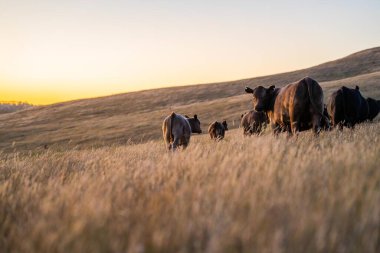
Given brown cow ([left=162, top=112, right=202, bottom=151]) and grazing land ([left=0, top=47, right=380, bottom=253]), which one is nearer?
grazing land ([left=0, top=47, right=380, bottom=253])

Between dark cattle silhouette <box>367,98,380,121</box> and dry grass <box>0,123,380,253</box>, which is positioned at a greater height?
dry grass <box>0,123,380,253</box>

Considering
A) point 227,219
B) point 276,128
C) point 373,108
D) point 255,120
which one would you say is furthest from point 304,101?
point 373,108

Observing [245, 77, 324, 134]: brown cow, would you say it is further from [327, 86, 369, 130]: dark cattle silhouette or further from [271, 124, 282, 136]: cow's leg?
[327, 86, 369, 130]: dark cattle silhouette

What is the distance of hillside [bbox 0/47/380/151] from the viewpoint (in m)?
48.8

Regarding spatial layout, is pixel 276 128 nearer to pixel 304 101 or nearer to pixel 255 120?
pixel 304 101

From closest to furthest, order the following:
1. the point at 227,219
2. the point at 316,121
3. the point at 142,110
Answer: the point at 227,219 < the point at 316,121 < the point at 142,110

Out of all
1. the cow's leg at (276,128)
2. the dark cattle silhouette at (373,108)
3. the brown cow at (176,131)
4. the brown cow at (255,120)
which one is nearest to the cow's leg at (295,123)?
the cow's leg at (276,128)

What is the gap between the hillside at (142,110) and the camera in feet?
160

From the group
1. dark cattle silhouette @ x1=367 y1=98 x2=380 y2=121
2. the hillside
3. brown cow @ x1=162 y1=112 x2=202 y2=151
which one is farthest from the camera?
the hillside

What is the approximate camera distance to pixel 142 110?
72438 mm

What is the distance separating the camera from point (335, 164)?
4.49 meters

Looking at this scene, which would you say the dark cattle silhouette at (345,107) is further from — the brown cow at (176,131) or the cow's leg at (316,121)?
the brown cow at (176,131)

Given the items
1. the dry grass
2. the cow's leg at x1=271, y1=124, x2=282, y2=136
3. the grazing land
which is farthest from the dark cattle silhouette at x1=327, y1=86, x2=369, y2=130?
the dry grass

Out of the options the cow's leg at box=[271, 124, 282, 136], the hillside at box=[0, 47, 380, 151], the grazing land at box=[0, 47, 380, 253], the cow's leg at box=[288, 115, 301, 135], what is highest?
the grazing land at box=[0, 47, 380, 253]
